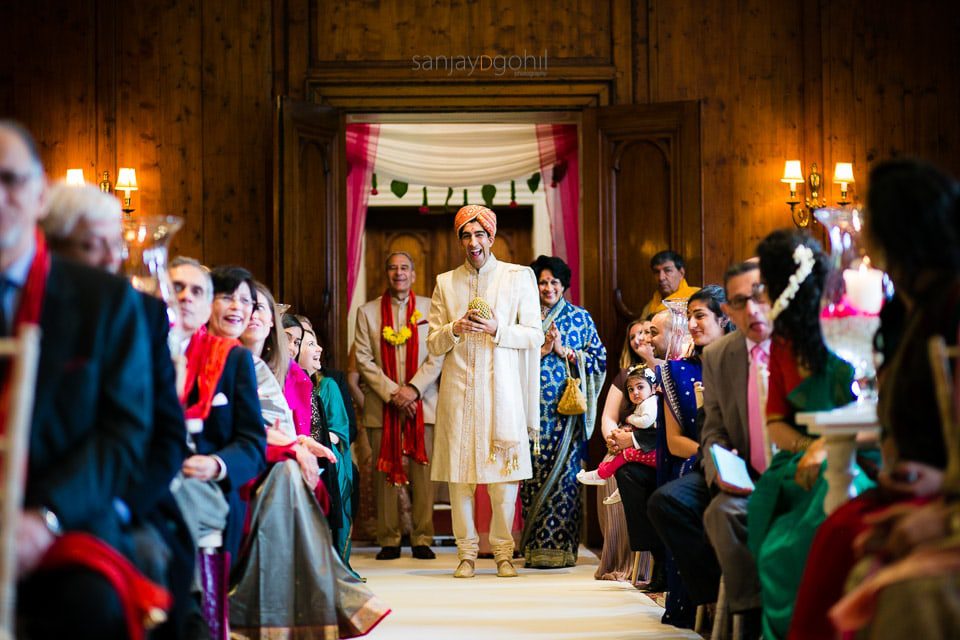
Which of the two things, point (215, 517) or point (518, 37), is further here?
point (518, 37)

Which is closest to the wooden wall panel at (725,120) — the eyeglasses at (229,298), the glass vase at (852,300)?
the eyeglasses at (229,298)

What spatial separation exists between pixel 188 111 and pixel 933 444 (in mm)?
6381

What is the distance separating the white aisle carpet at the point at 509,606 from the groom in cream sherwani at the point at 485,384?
1.08ft

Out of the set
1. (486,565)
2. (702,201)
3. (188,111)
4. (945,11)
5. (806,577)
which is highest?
(945,11)

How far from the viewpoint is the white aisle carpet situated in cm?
452

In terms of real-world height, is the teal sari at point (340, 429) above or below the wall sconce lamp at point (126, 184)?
below

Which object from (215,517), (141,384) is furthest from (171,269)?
(141,384)

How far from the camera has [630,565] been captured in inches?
242

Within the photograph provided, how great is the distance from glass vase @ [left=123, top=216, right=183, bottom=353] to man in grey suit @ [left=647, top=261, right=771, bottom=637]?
5.34 feet

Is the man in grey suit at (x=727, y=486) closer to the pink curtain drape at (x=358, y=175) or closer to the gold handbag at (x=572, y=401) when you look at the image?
the gold handbag at (x=572, y=401)

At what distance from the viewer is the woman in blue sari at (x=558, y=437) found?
6.78 metres

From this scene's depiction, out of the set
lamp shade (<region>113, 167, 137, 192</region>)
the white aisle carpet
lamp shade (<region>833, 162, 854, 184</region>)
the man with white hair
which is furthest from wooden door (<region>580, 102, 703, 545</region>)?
the man with white hair

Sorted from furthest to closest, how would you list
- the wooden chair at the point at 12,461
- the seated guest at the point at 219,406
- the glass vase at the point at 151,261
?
1. the seated guest at the point at 219,406
2. the glass vase at the point at 151,261
3. the wooden chair at the point at 12,461

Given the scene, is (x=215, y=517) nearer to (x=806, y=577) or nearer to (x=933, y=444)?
(x=806, y=577)
